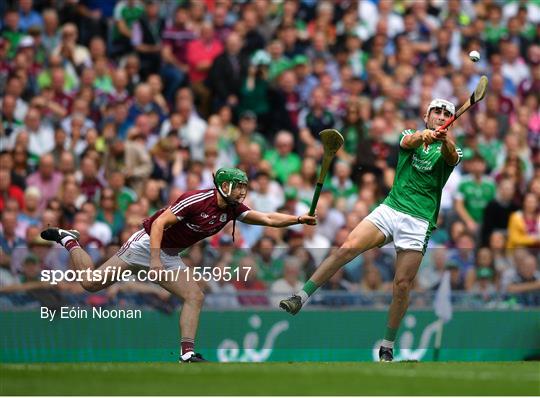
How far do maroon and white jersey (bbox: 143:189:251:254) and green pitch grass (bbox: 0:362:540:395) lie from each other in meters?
1.33

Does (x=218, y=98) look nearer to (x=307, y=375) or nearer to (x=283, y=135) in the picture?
(x=283, y=135)

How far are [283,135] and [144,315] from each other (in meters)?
6.36

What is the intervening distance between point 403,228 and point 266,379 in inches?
114

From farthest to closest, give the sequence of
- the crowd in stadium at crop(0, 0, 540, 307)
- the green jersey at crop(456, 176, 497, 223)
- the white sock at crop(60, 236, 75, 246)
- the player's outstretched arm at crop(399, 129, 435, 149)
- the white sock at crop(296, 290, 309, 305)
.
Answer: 1. the green jersey at crop(456, 176, 497, 223)
2. the crowd in stadium at crop(0, 0, 540, 307)
3. the white sock at crop(60, 236, 75, 246)
4. the white sock at crop(296, 290, 309, 305)
5. the player's outstretched arm at crop(399, 129, 435, 149)

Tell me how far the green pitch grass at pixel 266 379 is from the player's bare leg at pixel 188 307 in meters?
0.36

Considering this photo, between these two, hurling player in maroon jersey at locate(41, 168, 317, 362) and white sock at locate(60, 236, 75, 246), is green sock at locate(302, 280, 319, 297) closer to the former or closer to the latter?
hurling player in maroon jersey at locate(41, 168, 317, 362)

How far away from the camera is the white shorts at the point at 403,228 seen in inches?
585

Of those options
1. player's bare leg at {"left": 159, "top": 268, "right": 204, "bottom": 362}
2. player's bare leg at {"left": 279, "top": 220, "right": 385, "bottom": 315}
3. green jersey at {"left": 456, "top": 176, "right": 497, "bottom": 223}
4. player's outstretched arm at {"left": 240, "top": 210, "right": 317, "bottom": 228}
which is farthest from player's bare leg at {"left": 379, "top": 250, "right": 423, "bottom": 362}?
green jersey at {"left": 456, "top": 176, "right": 497, "bottom": 223}

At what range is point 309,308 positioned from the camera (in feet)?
53.8

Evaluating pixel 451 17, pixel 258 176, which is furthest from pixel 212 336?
pixel 451 17

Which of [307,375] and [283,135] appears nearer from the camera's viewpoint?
[307,375]

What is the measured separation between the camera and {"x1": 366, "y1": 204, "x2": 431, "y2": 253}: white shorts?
14.9 metres

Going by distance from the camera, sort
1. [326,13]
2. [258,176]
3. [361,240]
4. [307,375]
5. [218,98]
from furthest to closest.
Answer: [326,13] < [218,98] < [258,176] < [361,240] < [307,375]

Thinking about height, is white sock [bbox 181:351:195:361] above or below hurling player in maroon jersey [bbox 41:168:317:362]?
below
